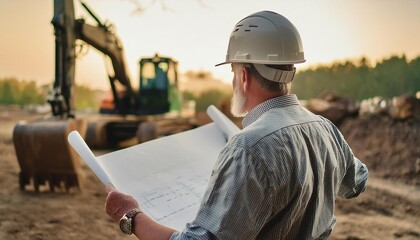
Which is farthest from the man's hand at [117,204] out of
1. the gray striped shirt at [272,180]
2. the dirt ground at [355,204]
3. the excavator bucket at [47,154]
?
the excavator bucket at [47,154]

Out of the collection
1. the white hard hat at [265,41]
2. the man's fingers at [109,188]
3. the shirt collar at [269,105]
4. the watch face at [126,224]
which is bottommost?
the watch face at [126,224]

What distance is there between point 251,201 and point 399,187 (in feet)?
16.3

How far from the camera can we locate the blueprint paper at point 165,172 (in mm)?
1122

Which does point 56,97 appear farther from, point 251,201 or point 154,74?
point 251,201

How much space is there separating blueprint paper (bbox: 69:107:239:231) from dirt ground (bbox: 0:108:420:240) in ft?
7.26

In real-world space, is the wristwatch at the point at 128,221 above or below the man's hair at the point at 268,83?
below

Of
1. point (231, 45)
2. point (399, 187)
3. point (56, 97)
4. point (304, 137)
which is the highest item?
point (231, 45)

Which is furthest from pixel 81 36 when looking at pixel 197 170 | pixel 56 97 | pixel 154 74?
pixel 197 170

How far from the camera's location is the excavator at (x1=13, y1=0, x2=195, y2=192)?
14.5 feet

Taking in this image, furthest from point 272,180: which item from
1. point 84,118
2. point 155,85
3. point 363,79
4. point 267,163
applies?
point 363,79

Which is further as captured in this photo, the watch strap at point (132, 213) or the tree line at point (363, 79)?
the tree line at point (363, 79)

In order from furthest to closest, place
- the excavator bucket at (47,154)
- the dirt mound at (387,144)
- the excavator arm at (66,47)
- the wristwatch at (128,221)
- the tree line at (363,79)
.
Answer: the tree line at (363,79), the dirt mound at (387,144), the excavator arm at (66,47), the excavator bucket at (47,154), the wristwatch at (128,221)

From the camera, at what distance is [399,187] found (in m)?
5.41

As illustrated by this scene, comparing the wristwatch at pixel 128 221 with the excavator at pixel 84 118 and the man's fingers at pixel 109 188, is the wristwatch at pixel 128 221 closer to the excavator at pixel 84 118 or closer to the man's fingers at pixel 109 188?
the man's fingers at pixel 109 188
